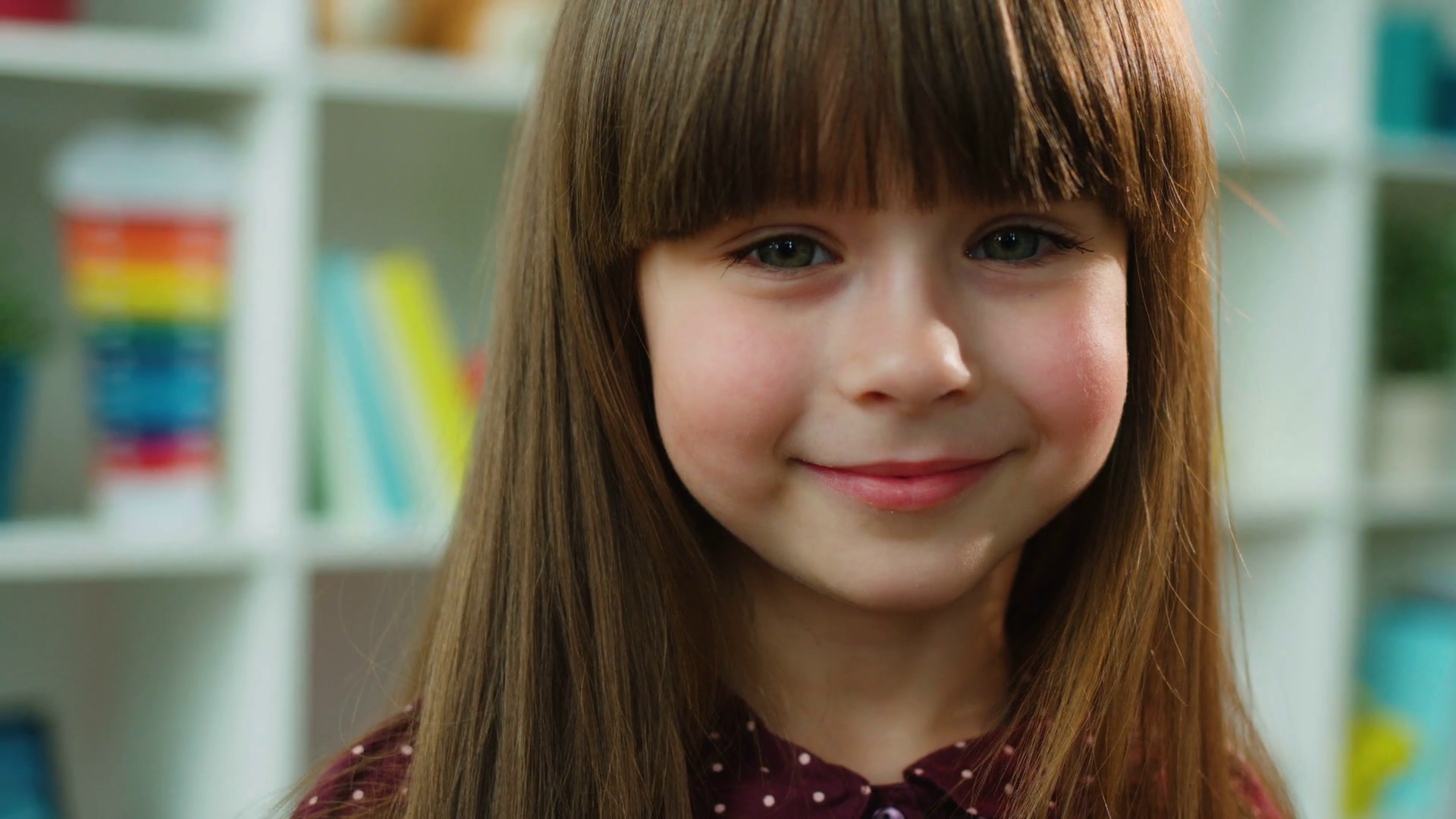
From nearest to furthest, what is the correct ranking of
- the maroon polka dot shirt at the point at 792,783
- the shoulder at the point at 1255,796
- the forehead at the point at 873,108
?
the forehead at the point at 873,108, the maroon polka dot shirt at the point at 792,783, the shoulder at the point at 1255,796

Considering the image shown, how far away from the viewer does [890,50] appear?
23.6 inches

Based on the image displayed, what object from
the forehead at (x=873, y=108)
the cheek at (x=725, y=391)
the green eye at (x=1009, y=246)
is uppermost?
the forehead at (x=873, y=108)

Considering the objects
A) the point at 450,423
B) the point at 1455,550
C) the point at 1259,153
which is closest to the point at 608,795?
the point at 450,423

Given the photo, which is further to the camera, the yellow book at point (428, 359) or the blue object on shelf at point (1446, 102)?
the blue object on shelf at point (1446, 102)

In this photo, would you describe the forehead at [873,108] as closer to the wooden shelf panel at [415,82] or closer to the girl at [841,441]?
the girl at [841,441]

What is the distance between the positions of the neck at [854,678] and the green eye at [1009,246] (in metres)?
0.20

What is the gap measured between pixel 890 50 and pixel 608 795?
0.38m

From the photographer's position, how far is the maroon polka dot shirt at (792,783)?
72 cm

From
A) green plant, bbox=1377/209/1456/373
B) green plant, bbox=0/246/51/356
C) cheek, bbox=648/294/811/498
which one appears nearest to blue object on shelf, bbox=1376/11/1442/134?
green plant, bbox=1377/209/1456/373

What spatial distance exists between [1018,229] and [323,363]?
81cm

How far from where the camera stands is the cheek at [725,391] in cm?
64

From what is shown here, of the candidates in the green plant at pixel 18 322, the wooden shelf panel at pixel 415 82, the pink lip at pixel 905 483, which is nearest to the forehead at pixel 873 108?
the pink lip at pixel 905 483

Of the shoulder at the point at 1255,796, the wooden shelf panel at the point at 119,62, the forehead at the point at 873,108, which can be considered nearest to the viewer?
the forehead at the point at 873,108

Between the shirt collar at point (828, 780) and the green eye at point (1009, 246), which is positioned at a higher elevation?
the green eye at point (1009, 246)
